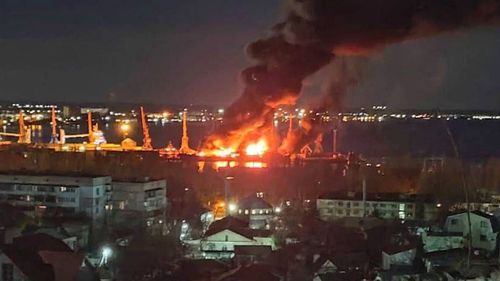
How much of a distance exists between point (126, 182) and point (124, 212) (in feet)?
2.40

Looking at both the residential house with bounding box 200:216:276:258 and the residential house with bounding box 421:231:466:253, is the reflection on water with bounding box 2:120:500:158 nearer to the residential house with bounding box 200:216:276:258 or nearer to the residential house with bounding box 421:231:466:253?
the residential house with bounding box 421:231:466:253

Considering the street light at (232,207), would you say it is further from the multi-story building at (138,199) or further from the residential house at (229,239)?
the residential house at (229,239)

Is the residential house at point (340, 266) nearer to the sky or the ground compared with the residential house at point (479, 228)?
nearer to the ground

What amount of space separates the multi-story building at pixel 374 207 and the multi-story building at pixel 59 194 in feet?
9.92

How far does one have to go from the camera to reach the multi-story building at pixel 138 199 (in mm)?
10445

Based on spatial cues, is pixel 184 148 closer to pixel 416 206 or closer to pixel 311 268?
pixel 416 206

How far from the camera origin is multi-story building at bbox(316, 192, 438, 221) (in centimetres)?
1036

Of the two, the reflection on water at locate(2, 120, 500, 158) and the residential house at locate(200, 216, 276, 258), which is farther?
the reflection on water at locate(2, 120, 500, 158)

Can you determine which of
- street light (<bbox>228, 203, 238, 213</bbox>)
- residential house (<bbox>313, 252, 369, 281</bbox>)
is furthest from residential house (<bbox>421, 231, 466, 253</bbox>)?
street light (<bbox>228, 203, 238, 213</bbox>)

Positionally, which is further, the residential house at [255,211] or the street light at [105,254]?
the residential house at [255,211]

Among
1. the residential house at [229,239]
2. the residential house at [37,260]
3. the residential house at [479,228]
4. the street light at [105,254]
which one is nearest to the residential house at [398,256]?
the residential house at [479,228]

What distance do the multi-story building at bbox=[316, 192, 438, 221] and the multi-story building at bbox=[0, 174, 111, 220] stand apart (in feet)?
9.92

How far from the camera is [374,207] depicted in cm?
1054

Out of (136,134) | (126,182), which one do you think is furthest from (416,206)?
(136,134)
